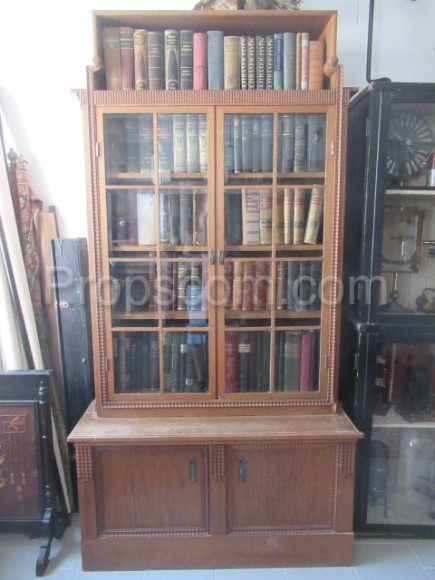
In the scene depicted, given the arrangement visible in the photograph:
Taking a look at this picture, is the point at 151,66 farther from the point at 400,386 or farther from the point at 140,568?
the point at 140,568

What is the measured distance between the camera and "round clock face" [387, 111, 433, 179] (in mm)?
1573

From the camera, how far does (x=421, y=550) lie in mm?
1687

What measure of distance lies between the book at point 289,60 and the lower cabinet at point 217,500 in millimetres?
1364

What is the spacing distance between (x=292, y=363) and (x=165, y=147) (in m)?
1.04

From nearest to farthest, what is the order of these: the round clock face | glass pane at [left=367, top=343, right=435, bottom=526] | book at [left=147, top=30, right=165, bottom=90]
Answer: book at [left=147, top=30, right=165, bottom=90] → the round clock face → glass pane at [left=367, top=343, right=435, bottom=526]

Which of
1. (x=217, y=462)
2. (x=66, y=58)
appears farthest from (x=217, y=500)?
(x=66, y=58)

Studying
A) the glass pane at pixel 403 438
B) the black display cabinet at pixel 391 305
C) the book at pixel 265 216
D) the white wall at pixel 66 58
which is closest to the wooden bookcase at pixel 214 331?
the book at pixel 265 216

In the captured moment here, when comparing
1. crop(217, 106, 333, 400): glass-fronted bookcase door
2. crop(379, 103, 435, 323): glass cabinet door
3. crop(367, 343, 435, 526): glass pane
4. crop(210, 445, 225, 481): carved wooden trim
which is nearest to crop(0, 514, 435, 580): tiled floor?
crop(367, 343, 435, 526): glass pane

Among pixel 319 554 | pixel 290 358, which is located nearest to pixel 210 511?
pixel 319 554

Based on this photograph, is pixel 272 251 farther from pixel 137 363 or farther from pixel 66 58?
pixel 66 58

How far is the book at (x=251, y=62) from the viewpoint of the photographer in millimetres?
1488

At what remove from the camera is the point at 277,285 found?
1.60m

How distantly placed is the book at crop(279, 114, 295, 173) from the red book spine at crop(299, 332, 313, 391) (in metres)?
0.70

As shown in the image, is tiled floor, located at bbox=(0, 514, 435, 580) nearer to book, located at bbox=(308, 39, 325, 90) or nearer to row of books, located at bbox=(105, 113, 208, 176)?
row of books, located at bbox=(105, 113, 208, 176)
